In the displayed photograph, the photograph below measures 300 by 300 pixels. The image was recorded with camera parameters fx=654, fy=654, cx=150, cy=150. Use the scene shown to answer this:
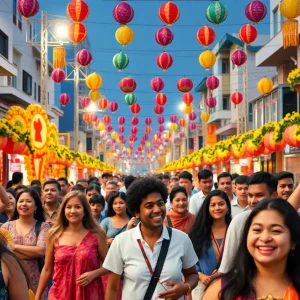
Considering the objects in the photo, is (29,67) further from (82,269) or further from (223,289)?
(223,289)

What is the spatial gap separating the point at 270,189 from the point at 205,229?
1121 mm

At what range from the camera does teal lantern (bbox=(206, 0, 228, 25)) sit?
16.2 metres

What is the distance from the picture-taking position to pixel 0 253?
10.8ft

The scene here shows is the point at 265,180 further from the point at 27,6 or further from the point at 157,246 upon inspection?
the point at 27,6

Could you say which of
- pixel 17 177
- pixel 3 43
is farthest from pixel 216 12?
pixel 3 43

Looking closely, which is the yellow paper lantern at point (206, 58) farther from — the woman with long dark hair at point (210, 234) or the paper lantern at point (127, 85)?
the woman with long dark hair at point (210, 234)

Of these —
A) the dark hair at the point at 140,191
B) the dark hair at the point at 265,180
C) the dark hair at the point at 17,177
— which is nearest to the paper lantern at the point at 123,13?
the dark hair at the point at 17,177

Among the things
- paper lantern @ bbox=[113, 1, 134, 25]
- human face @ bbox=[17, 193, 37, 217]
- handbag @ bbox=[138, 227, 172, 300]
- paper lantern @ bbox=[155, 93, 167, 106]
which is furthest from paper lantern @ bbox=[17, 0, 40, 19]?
paper lantern @ bbox=[155, 93, 167, 106]

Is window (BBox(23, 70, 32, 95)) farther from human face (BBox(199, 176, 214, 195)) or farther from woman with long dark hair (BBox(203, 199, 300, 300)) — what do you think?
woman with long dark hair (BBox(203, 199, 300, 300))

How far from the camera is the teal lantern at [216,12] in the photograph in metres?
16.2

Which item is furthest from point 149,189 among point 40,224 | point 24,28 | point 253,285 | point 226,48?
point 226,48

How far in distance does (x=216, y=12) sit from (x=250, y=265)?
1376cm

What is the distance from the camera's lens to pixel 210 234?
21.6 ft

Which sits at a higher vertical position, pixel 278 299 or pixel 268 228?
pixel 268 228
